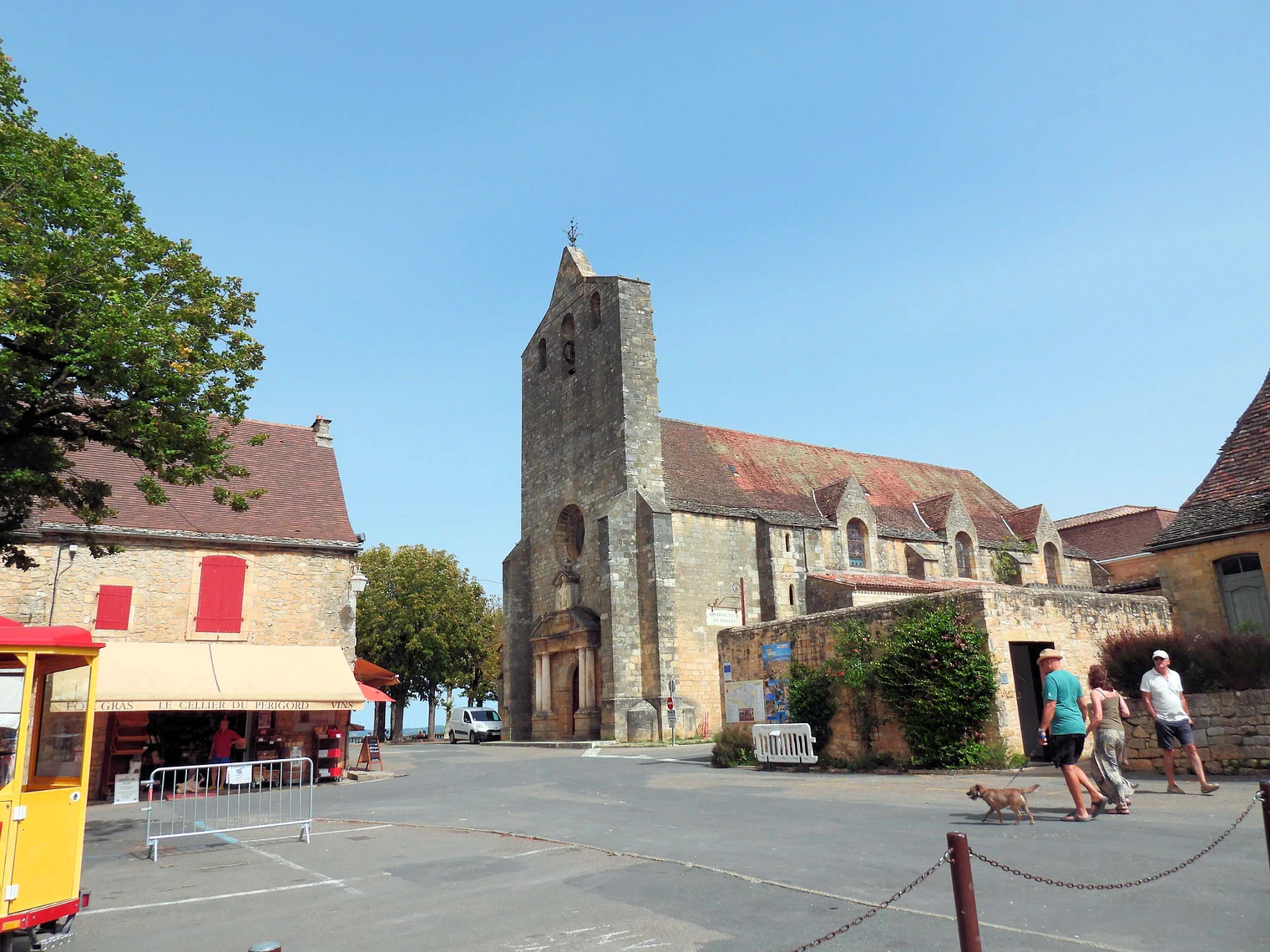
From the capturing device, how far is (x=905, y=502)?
3831cm

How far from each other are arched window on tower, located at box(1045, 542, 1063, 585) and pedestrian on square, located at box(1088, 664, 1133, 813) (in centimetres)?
3236

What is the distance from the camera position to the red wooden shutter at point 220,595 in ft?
60.7

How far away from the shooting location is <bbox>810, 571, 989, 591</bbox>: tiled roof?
29.2 m

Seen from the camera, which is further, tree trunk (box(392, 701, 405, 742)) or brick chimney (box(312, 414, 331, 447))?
tree trunk (box(392, 701, 405, 742))

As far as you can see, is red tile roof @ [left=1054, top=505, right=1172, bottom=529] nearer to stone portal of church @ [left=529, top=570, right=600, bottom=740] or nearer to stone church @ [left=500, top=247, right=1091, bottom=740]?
stone church @ [left=500, top=247, right=1091, bottom=740]

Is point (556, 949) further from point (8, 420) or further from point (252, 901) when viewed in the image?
point (8, 420)

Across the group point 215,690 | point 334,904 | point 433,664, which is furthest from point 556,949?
point 433,664

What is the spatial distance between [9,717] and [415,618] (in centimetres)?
3856

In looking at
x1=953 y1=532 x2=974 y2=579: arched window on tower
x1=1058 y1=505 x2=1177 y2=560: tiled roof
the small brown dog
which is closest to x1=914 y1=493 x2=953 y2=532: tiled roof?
x1=953 y1=532 x2=974 y2=579: arched window on tower

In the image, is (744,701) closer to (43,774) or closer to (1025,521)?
(43,774)

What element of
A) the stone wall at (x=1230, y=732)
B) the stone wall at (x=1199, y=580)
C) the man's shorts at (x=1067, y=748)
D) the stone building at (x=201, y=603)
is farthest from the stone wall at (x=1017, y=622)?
the stone building at (x=201, y=603)

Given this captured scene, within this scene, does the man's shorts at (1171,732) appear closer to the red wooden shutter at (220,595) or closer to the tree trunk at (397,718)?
the red wooden shutter at (220,595)

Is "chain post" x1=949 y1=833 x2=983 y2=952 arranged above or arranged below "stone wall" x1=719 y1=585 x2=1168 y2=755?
below

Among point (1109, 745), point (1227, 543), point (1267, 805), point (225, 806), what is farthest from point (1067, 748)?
point (225, 806)
